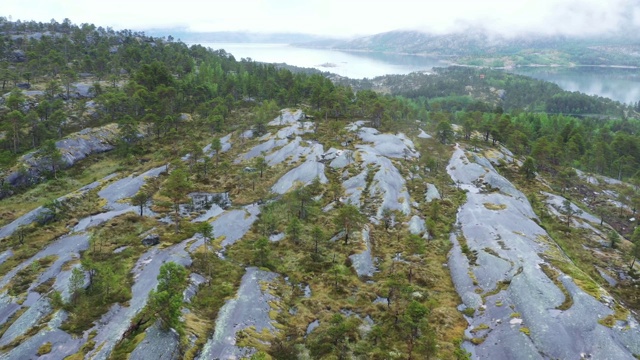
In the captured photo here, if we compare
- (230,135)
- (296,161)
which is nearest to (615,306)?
(296,161)

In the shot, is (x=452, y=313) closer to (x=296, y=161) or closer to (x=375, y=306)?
(x=375, y=306)

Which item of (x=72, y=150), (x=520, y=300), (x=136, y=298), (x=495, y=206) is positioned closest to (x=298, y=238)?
(x=136, y=298)

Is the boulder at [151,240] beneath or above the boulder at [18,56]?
beneath

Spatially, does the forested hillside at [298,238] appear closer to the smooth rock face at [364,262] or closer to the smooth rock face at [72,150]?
the smooth rock face at [364,262]

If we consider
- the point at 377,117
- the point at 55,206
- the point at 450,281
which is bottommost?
the point at 450,281

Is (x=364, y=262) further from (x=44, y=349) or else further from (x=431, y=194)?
(x=44, y=349)

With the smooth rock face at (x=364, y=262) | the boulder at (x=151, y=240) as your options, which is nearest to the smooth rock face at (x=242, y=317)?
the smooth rock face at (x=364, y=262)
